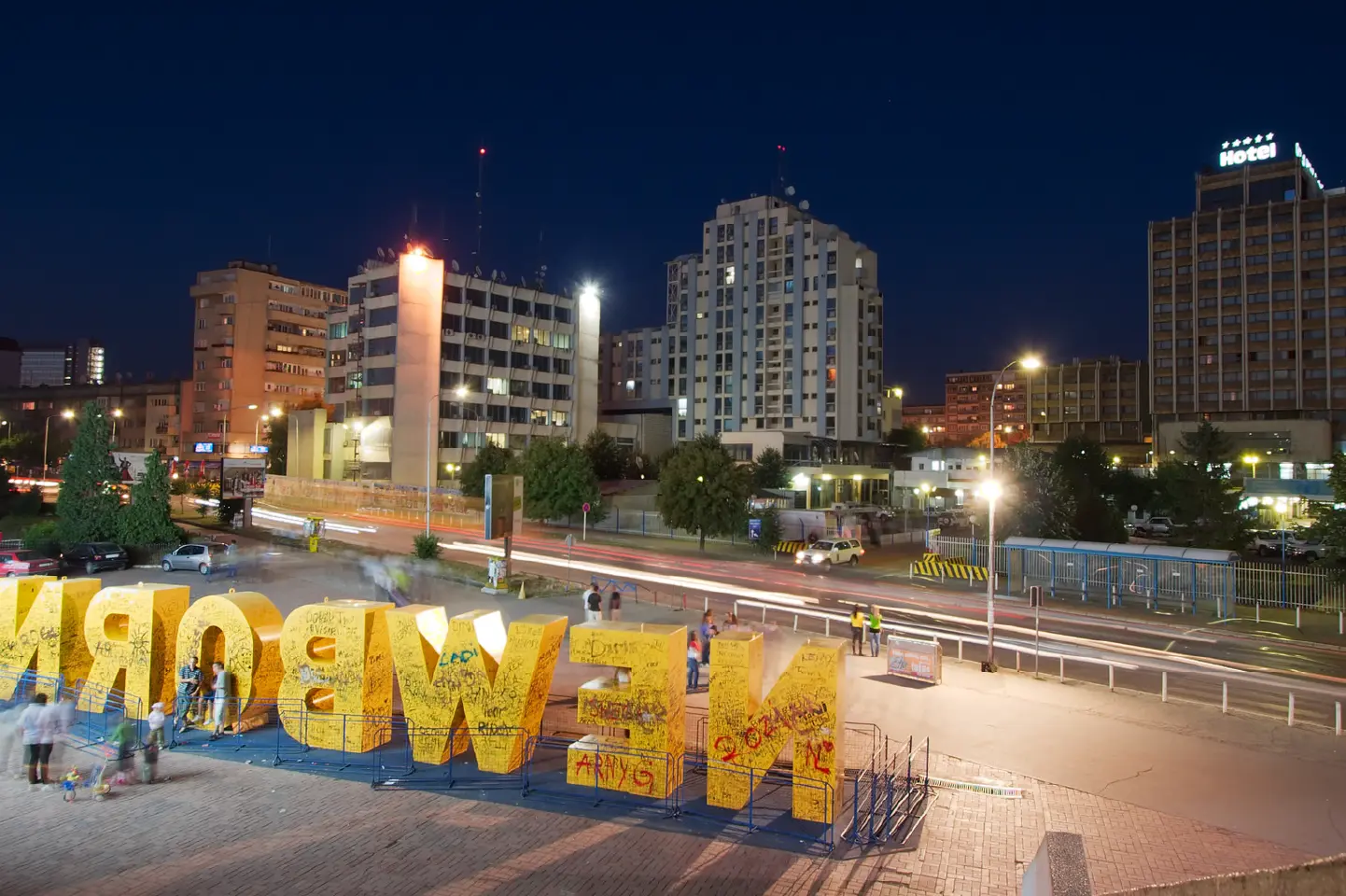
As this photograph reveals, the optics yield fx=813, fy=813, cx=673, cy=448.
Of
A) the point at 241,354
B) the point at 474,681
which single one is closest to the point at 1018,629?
the point at 474,681

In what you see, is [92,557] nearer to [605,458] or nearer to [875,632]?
[875,632]

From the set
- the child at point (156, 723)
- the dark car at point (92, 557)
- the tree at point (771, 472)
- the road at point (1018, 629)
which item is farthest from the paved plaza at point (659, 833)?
the tree at point (771, 472)

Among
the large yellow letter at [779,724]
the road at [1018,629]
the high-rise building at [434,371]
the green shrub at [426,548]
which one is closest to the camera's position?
the large yellow letter at [779,724]

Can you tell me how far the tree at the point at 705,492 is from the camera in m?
46.8

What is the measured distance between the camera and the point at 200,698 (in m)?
14.4

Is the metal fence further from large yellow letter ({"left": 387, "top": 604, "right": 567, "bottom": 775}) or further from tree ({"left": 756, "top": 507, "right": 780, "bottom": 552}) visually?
large yellow letter ({"left": 387, "top": 604, "right": 567, "bottom": 775})

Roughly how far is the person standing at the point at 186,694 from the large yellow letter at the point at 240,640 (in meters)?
0.24

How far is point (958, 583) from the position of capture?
36.2m

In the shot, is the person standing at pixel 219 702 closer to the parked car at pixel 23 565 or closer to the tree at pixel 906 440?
the parked car at pixel 23 565

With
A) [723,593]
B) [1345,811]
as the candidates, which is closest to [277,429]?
[723,593]

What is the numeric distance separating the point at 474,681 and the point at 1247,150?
124 m

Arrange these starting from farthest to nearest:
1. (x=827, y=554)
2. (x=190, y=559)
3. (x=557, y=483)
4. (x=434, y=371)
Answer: (x=434, y=371) < (x=557, y=483) < (x=827, y=554) < (x=190, y=559)

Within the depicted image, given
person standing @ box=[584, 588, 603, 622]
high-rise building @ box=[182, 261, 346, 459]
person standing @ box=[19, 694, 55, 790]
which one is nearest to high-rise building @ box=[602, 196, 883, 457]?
high-rise building @ box=[182, 261, 346, 459]

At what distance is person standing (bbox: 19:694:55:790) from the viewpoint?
1231 cm
